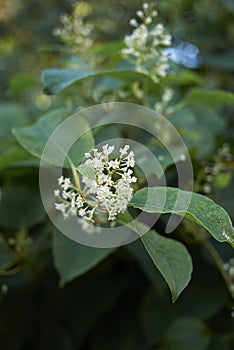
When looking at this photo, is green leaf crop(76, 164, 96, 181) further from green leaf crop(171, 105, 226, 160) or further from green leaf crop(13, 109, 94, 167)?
green leaf crop(171, 105, 226, 160)

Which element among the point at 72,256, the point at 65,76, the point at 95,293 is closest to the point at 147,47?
the point at 65,76

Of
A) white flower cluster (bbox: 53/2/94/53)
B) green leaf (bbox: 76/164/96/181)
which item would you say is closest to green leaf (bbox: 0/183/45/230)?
white flower cluster (bbox: 53/2/94/53)

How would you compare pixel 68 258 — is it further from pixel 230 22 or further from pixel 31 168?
pixel 230 22

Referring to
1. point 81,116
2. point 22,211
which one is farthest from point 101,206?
point 22,211

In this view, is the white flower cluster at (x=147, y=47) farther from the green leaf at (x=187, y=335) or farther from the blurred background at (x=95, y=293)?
the green leaf at (x=187, y=335)

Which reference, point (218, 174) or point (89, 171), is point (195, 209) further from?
point (218, 174)
